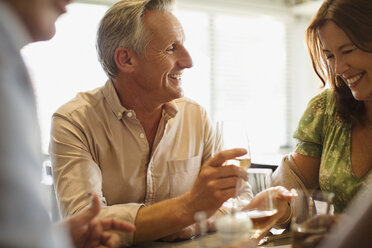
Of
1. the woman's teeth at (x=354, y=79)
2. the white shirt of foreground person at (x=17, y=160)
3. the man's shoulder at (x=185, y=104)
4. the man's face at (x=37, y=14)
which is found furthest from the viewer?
the man's shoulder at (x=185, y=104)

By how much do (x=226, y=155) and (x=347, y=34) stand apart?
2.50 ft

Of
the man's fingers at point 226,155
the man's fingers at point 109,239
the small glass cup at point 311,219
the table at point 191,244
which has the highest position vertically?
the man's fingers at point 226,155

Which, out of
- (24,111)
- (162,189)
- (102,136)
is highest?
(24,111)

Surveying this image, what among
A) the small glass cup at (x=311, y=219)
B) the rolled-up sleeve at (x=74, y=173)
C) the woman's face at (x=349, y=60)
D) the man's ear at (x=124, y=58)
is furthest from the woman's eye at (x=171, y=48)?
the small glass cup at (x=311, y=219)

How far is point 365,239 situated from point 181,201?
0.69 m

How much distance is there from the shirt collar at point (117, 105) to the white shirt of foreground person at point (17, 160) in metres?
1.06

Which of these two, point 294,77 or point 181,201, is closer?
point 181,201

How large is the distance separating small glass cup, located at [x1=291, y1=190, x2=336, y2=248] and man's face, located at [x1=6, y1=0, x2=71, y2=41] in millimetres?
675

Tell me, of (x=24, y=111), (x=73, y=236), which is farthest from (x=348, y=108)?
(x=24, y=111)

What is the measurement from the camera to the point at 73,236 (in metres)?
0.98

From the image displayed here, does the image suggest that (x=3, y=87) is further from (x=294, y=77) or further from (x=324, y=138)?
(x=294, y=77)

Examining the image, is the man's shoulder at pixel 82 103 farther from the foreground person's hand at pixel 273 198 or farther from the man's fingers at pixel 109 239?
the foreground person's hand at pixel 273 198

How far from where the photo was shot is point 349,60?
1523mm

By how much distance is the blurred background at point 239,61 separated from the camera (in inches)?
136
